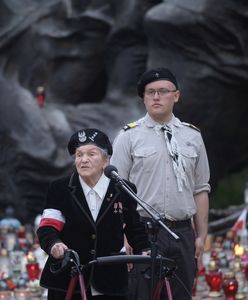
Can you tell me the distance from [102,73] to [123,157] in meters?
6.44

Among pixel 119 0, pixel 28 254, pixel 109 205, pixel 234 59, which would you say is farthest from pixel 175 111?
pixel 109 205

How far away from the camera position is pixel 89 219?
522 centimetres

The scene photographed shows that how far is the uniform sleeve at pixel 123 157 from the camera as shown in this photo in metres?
5.85

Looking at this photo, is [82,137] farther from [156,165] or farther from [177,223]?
[177,223]

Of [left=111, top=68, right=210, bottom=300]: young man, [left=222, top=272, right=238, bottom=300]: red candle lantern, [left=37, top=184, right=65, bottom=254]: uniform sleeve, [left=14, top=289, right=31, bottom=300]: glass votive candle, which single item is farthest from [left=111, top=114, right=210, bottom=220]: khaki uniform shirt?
[left=14, top=289, right=31, bottom=300]: glass votive candle

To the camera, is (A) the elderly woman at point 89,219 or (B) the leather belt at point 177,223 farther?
(B) the leather belt at point 177,223

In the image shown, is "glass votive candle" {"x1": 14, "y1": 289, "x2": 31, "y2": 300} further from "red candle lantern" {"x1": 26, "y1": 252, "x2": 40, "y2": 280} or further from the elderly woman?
the elderly woman

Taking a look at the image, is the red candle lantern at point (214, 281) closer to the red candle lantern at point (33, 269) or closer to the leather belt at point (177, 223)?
the red candle lantern at point (33, 269)

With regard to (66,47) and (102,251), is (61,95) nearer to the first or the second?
(66,47)

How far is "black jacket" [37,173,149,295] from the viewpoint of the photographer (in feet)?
17.1

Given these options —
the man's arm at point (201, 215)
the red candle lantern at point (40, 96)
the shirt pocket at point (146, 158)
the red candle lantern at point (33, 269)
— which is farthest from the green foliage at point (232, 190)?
the shirt pocket at point (146, 158)

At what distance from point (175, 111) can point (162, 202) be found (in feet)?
17.0

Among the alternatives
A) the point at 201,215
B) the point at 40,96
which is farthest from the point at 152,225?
the point at 40,96

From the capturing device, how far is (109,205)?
5258mm
